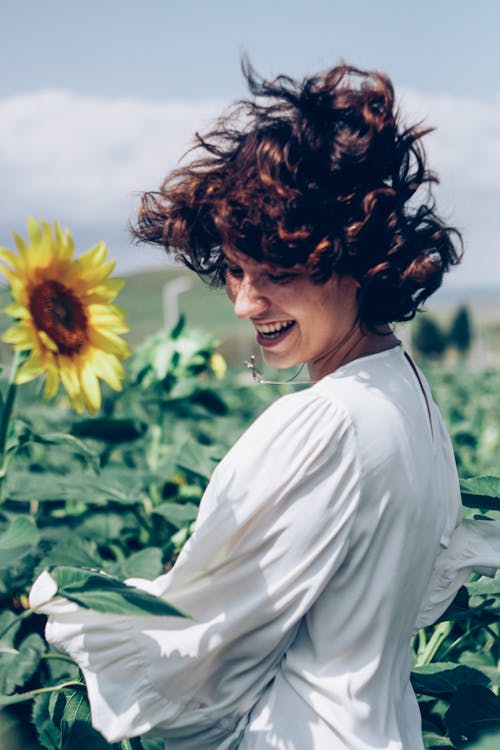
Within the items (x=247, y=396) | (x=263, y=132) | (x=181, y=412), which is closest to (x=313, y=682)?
(x=263, y=132)

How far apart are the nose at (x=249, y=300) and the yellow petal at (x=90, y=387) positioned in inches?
12.9

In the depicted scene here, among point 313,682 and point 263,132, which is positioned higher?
point 263,132

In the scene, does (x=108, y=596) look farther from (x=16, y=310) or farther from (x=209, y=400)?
(x=209, y=400)

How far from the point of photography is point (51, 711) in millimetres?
1314

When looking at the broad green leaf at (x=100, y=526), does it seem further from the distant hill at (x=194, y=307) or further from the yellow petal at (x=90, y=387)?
the distant hill at (x=194, y=307)

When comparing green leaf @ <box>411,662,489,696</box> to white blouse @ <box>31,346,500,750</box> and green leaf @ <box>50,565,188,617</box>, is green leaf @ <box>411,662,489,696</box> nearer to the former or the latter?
white blouse @ <box>31,346,500,750</box>

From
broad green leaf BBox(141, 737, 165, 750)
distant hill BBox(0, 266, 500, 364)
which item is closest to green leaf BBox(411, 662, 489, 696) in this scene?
broad green leaf BBox(141, 737, 165, 750)

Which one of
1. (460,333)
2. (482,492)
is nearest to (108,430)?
(482,492)

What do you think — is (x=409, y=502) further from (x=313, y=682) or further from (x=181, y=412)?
(x=181, y=412)

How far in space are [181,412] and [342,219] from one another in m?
1.31

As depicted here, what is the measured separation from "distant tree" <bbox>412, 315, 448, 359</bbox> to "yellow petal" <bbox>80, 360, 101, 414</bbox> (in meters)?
34.3

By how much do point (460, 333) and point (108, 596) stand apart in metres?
38.8

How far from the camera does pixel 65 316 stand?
1.44 metres

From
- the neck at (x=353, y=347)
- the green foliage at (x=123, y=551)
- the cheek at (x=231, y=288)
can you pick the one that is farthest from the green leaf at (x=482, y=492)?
the cheek at (x=231, y=288)
